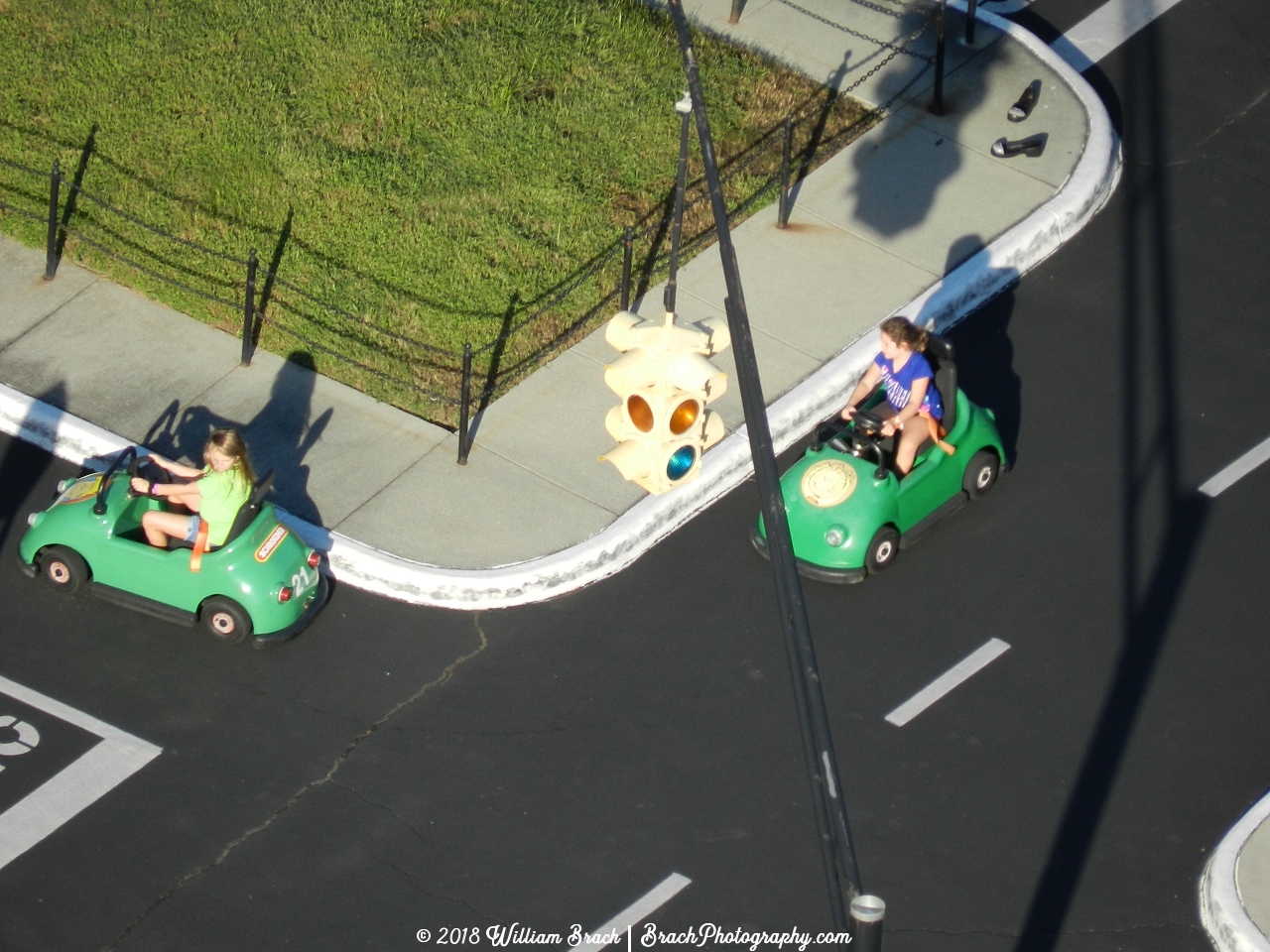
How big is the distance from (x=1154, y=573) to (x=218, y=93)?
8808 mm

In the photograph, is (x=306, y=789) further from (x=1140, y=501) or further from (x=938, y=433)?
(x=1140, y=501)

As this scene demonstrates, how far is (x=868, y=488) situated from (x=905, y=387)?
69cm

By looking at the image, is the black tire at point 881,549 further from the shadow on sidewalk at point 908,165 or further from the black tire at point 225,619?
the black tire at point 225,619

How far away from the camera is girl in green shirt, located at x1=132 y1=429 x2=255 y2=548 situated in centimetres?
958

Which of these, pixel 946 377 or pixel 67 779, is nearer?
pixel 67 779

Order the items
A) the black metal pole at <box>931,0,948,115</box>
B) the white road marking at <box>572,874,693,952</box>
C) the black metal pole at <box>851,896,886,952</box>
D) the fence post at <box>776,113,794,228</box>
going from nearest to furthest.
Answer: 1. the black metal pole at <box>851,896,886,952</box>
2. the white road marking at <box>572,874,693,952</box>
3. the fence post at <box>776,113,794,228</box>
4. the black metal pole at <box>931,0,948,115</box>

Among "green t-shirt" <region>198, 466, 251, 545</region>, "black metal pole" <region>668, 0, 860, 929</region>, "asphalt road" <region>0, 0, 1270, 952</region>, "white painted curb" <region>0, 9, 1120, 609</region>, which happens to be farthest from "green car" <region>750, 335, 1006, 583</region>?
"black metal pole" <region>668, 0, 860, 929</region>

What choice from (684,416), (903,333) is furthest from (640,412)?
(903,333)

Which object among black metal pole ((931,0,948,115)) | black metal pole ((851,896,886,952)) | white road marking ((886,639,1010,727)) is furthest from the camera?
black metal pole ((931,0,948,115))

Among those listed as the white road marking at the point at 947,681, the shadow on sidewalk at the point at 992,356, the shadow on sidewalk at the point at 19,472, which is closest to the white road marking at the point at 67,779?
the shadow on sidewalk at the point at 19,472

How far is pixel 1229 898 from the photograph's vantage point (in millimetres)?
8523

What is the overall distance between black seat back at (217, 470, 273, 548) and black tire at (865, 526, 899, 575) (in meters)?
3.64

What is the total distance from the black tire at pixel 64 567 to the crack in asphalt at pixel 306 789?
6.77 feet

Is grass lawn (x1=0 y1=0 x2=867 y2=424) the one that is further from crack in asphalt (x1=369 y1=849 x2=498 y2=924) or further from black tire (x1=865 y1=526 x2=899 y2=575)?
crack in asphalt (x1=369 y1=849 x2=498 y2=924)
